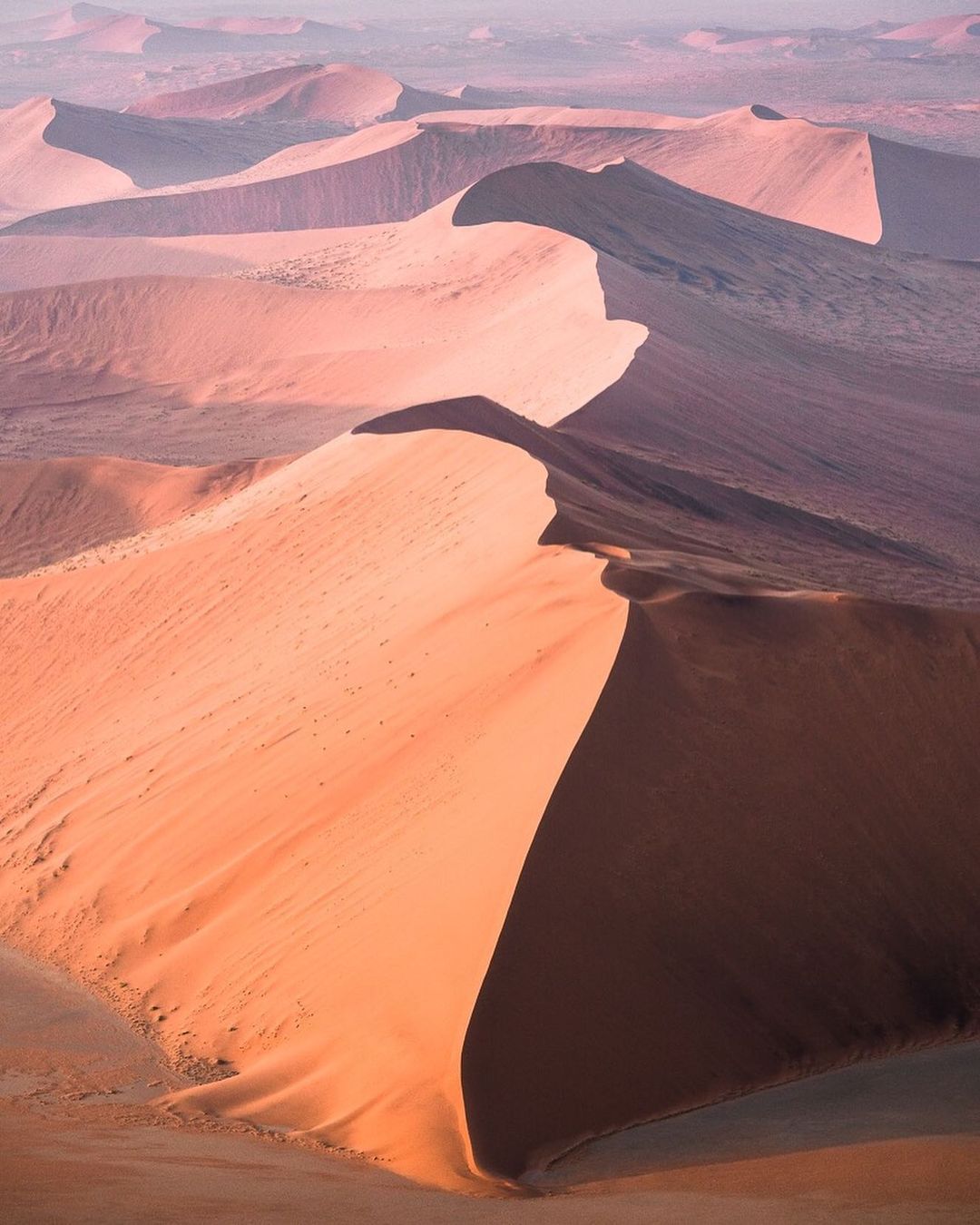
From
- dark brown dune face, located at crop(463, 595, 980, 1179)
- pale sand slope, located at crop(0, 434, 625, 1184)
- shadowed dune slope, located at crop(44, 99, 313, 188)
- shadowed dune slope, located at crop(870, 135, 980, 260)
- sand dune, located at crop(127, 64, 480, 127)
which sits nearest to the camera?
dark brown dune face, located at crop(463, 595, 980, 1179)

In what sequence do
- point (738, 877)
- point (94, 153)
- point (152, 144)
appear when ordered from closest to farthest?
point (738, 877)
point (94, 153)
point (152, 144)

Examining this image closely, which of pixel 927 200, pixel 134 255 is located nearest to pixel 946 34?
pixel 927 200

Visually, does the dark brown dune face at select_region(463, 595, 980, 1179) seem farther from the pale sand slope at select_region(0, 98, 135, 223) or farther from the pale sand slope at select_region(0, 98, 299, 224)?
the pale sand slope at select_region(0, 98, 299, 224)

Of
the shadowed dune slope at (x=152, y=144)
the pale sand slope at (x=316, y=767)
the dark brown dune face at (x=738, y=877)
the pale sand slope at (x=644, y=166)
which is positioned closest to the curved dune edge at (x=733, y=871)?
the dark brown dune face at (x=738, y=877)

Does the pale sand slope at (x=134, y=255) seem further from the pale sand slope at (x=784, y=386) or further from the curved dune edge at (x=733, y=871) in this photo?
the curved dune edge at (x=733, y=871)

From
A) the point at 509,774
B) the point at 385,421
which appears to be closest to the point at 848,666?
the point at 509,774

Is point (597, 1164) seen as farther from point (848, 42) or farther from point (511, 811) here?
point (848, 42)

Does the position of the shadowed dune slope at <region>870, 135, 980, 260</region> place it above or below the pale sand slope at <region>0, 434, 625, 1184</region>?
below

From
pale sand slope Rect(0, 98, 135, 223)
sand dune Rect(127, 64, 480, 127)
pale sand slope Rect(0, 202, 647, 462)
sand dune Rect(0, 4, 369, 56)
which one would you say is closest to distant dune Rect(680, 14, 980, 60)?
sand dune Rect(0, 4, 369, 56)
